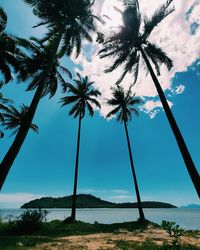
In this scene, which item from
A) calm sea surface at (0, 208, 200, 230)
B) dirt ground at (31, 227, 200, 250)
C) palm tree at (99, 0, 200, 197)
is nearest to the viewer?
dirt ground at (31, 227, 200, 250)

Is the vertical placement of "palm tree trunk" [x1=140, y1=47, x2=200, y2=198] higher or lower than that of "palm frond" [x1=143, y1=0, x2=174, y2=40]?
lower

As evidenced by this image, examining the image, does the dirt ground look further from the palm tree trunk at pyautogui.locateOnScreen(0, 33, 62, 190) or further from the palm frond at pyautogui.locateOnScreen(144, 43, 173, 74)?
the palm frond at pyautogui.locateOnScreen(144, 43, 173, 74)

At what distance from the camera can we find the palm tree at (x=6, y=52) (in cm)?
1625

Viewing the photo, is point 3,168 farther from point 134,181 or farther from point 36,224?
point 134,181

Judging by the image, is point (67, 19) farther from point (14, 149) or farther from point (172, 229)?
point (172, 229)

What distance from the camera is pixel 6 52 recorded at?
17531mm

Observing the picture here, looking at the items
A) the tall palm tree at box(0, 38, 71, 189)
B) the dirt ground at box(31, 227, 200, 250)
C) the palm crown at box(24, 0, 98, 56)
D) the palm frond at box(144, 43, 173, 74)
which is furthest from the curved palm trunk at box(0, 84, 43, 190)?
the palm frond at box(144, 43, 173, 74)

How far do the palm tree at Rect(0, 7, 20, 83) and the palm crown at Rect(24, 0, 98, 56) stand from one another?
2.45 metres

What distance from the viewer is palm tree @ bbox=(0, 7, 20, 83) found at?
16.2 metres

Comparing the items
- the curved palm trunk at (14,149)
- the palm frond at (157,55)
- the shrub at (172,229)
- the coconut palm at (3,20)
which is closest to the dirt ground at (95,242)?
the curved palm trunk at (14,149)

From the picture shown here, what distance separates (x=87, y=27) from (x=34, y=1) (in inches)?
176

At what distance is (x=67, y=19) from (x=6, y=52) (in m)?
5.73

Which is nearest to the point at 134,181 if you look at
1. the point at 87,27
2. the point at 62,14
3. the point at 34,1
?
the point at 87,27

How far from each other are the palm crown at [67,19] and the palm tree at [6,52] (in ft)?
8.03
